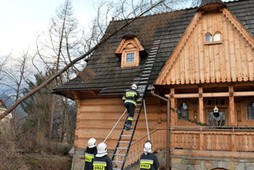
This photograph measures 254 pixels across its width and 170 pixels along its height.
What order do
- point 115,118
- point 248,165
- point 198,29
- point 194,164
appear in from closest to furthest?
point 248,165 → point 194,164 → point 198,29 → point 115,118

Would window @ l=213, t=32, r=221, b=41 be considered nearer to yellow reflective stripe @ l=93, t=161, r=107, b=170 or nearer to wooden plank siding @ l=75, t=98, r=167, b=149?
wooden plank siding @ l=75, t=98, r=167, b=149

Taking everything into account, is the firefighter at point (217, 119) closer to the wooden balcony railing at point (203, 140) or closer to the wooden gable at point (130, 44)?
the wooden balcony railing at point (203, 140)

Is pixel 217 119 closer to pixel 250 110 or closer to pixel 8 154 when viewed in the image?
pixel 250 110

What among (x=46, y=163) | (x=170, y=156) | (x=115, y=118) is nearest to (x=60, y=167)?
(x=46, y=163)

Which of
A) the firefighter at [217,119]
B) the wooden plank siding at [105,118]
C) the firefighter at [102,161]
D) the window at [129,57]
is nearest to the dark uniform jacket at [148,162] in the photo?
the firefighter at [102,161]

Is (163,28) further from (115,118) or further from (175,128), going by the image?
(175,128)

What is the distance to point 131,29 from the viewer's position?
1338 cm

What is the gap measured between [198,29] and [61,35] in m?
A: 11.4

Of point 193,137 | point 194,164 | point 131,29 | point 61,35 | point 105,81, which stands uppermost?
point 61,35

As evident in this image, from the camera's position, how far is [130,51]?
1293cm

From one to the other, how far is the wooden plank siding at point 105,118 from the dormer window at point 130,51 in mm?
1989

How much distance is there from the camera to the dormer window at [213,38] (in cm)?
1017

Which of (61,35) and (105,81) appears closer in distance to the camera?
(105,81)

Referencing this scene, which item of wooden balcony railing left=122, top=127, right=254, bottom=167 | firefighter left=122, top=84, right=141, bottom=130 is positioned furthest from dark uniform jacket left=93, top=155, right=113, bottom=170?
wooden balcony railing left=122, top=127, right=254, bottom=167
